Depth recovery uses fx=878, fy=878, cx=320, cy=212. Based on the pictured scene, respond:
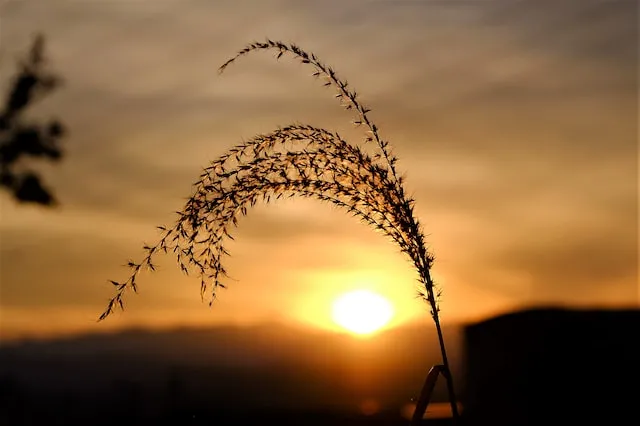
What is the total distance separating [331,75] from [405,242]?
35.9 inches

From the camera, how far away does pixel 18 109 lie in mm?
11891

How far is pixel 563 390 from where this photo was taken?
16.3 metres

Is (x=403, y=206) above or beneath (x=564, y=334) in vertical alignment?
beneath

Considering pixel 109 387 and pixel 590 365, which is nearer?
pixel 109 387

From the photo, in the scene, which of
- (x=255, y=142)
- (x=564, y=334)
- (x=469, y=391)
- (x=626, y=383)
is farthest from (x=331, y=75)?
(x=469, y=391)

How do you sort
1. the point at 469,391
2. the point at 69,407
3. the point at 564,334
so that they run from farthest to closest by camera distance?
the point at 469,391
the point at 564,334
the point at 69,407

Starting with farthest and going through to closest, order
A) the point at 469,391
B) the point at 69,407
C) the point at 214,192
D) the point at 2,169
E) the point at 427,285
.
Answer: the point at 469,391, the point at 2,169, the point at 69,407, the point at 214,192, the point at 427,285

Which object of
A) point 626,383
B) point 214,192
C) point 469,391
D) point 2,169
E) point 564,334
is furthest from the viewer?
point 469,391

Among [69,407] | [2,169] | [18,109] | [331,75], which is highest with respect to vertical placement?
[18,109]

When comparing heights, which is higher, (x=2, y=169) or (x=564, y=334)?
(x=2, y=169)

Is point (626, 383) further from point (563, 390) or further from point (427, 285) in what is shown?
point (427, 285)

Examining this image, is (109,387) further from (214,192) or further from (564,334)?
(564,334)

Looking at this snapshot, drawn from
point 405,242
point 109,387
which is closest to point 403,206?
point 405,242

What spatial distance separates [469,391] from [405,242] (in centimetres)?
2163
